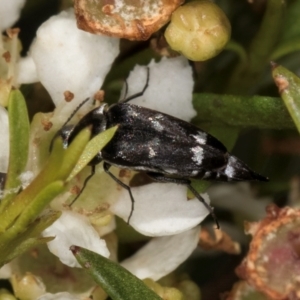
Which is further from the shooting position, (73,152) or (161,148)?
(161,148)

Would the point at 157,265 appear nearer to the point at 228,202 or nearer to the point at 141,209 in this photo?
the point at 141,209

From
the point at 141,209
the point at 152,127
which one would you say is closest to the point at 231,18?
the point at 152,127

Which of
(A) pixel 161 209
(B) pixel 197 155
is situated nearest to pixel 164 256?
(A) pixel 161 209

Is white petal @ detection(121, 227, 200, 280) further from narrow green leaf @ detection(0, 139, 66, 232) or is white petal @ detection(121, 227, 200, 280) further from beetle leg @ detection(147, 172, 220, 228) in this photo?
narrow green leaf @ detection(0, 139, 66, 232)

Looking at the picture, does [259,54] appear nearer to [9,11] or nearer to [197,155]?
[197,155]

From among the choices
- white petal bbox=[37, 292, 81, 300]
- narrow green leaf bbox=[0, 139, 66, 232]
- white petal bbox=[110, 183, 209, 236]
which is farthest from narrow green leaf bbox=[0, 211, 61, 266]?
white petal bbox=[110, 183, 209, 236]

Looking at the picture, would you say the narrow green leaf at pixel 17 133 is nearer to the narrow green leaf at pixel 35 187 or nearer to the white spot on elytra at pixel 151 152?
the narrow green leaf at pixel 35 187

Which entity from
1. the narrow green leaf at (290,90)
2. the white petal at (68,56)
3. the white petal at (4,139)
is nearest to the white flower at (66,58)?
the white petal at (68,56)
